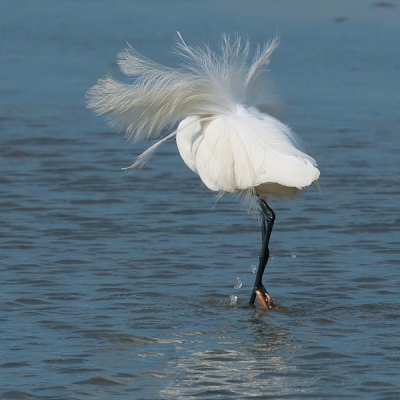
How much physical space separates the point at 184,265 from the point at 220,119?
1.31 meters

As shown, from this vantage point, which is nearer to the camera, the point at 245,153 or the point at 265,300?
the point at 245,153

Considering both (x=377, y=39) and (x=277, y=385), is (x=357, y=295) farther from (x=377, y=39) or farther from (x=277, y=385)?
(x=377, y=39)

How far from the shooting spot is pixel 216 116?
6152 mm

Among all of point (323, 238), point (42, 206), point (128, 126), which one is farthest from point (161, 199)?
point (128, 126)

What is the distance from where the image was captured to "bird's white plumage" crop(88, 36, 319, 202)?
19.3 ft

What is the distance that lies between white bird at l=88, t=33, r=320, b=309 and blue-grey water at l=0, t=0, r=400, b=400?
18.5 inches

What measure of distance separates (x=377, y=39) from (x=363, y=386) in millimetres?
13551

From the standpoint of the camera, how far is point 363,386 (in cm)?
474

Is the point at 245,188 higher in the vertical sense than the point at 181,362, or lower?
higher

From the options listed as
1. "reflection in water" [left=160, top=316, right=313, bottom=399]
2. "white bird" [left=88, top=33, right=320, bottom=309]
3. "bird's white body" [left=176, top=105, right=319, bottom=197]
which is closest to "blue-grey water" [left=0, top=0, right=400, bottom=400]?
"reflection in water" [left=160, top=316, right=313, bottom=399]

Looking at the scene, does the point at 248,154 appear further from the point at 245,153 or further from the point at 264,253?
the point at 264,253

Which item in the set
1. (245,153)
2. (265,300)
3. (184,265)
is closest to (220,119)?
(245,153)

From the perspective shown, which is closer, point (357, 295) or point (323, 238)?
point (357, 295)

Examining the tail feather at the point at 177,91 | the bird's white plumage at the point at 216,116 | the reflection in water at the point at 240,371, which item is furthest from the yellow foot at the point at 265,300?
the tail feather at the point at 177,91
